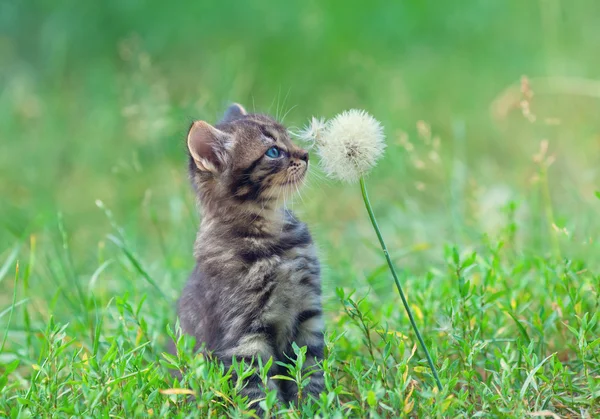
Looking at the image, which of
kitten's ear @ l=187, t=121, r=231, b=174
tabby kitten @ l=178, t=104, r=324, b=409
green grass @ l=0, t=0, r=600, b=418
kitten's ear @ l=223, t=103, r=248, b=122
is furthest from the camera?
kitten's ear @ l=223, t=103, r=248, b=122

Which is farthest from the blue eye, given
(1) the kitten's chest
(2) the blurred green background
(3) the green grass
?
(2) the blurred green background

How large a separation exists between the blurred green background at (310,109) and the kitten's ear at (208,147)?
44.6 inches

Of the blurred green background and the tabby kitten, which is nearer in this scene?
the tabby kitten

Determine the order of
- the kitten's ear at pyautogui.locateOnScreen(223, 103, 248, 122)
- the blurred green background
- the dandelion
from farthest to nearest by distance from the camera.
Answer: the blurred green background, the kitten's ear at pyautogui.locateOnScreen(223, 103, 248, 122), the dandelion

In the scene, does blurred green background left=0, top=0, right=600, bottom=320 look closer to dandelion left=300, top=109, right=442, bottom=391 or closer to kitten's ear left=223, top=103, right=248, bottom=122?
kitten's ear left=223, top=103, right=248, bottom=122

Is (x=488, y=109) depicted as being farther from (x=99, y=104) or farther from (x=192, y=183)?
(x=192, y=183)

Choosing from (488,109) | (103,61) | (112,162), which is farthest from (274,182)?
(103,61)

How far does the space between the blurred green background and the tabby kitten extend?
1.03 m

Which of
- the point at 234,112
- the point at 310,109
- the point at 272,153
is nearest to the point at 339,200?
the point at 310,109

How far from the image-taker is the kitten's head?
3.77m

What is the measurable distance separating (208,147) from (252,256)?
1.84ft

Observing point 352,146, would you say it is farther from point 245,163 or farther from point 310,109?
point 310,109

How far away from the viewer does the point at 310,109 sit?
7883mm

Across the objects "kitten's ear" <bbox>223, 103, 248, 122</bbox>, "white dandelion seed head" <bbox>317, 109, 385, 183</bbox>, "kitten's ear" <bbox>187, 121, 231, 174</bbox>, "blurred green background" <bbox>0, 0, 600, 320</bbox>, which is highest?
"blurred green background" <bbox>0, 0, 600, 320</bbox>
